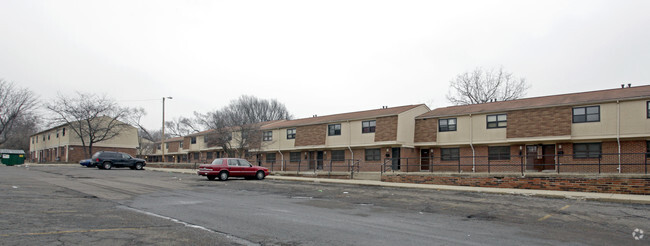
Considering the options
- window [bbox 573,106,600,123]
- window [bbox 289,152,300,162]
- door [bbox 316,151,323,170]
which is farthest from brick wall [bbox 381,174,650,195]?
window [bbox 289,152,300,162]

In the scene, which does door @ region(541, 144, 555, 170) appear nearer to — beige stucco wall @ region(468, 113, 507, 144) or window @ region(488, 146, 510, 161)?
A: window @ region(488, 146, 510, 161)

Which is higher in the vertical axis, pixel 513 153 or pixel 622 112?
pixel 622 112

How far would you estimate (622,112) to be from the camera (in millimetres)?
23422

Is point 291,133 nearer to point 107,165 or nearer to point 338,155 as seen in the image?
point 338,155

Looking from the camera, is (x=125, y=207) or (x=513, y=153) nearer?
(x=125, y=207)

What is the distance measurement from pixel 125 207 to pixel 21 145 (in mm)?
87417

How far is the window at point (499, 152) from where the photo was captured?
27.9 metres

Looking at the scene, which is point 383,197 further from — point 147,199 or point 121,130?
point 121,130

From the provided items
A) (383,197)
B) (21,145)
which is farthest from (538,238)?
(21,145)

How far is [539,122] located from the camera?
26.0m

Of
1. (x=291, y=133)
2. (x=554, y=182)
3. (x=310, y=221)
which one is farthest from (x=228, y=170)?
(x=554, y=182)

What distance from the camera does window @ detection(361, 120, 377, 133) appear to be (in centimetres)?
3288

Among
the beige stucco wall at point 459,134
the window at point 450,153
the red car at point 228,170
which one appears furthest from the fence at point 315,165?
the red car at point 228,170

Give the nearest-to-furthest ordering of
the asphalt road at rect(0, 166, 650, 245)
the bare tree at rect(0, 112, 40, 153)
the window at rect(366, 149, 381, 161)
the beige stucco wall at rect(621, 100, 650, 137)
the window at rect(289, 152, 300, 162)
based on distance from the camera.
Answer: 1. the asphalt road at rect(0, 166, 650, 245)
2. the beige stucco wall at rect(621, 100, 650, 137)
3. the window at rect(366, 149, 381, 161)
4. the window at rect(289, 152, 300, 162)
5. the bare tree at rect(0, 112, 40, 153)
